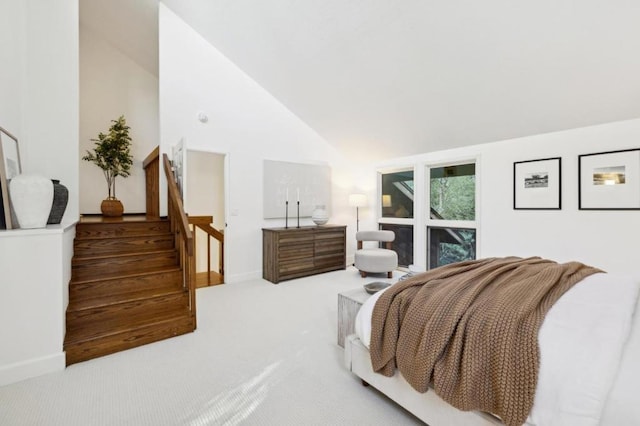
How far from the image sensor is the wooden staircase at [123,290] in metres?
2.33

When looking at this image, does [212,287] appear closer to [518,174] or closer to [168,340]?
[168,340]

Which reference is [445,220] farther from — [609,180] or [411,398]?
[411,398]

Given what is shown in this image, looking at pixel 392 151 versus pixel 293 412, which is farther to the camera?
pixel 392 151

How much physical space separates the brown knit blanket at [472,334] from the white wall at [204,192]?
448 cm

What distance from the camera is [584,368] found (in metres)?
1.01

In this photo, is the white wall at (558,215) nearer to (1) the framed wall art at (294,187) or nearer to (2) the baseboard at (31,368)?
(1) the framed wall art at (294,187)

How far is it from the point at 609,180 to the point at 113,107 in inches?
271

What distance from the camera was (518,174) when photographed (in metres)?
3.61

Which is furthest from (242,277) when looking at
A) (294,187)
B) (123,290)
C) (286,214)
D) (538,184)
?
(538,184)

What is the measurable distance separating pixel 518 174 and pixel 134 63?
631 cm

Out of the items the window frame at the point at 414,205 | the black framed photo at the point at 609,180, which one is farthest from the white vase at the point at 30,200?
the black framed photo at the point at 609,180

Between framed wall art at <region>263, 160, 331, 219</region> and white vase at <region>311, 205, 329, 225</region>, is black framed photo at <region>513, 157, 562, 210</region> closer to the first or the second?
white vase at <region>311, 205, 329, 225</region>

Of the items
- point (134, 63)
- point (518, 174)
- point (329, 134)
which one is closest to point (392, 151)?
point (329, 134)

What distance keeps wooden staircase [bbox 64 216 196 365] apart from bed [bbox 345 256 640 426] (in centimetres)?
222
